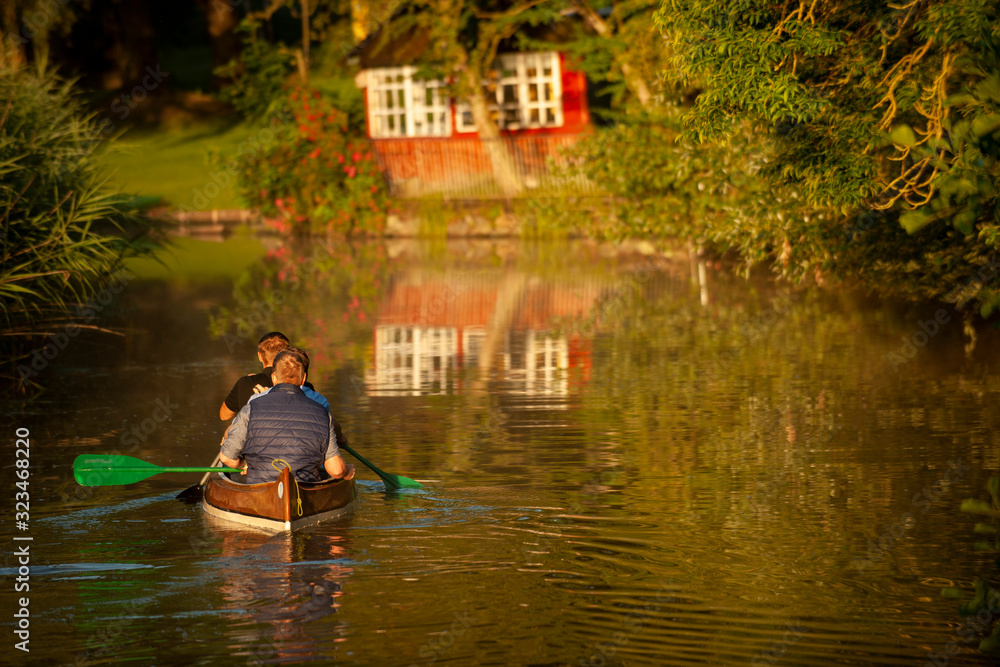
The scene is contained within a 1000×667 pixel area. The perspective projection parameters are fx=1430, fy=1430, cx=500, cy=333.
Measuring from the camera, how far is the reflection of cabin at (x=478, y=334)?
16844 millimetres

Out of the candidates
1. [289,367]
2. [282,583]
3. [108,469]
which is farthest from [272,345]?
[282,583]

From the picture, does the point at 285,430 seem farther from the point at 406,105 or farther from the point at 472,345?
the point at 406,105

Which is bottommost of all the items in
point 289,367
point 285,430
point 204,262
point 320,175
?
point 285,430

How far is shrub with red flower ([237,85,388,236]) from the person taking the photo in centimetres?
3759

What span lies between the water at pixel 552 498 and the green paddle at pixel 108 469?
0.23 meters

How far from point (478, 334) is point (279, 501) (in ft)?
35.8

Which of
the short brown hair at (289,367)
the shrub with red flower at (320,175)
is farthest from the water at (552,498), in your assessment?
the shrub with red flower at (320,175)

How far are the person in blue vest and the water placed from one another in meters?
0.47

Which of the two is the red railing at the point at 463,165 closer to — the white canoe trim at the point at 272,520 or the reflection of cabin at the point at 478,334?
the reflection of cabin at the point at 478,334

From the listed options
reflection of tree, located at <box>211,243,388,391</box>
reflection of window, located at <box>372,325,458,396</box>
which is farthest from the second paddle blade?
reflection of tree, located at <box>211,243,388,391</box>

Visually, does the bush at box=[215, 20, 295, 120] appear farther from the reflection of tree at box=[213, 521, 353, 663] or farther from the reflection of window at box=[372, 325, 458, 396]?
the reflection of tree at box=[213, 521, 353, 663]

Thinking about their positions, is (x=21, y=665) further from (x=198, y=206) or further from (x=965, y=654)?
(x=198, y=206)

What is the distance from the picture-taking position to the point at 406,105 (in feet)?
129

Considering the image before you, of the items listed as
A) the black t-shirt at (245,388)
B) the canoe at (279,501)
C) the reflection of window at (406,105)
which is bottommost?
the canoe at (279,501)
